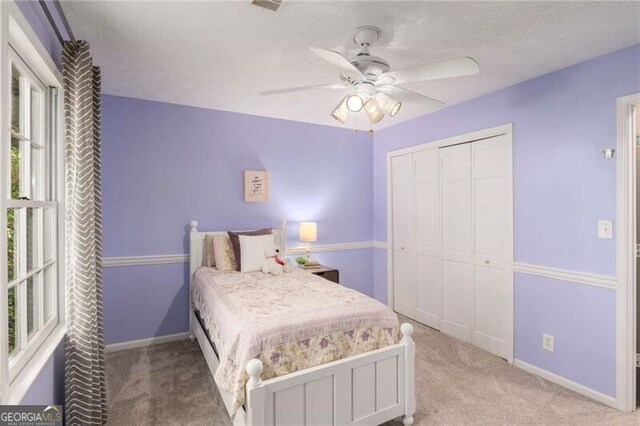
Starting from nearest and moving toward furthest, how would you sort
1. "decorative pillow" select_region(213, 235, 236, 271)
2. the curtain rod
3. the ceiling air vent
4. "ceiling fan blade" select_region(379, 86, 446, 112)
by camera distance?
the curtain rod
the ceiling air vent
"ceiling fan blade" select_region(379, 86, 446, 112)
"decorative pillow" select_region(213, 235, 236, 271)

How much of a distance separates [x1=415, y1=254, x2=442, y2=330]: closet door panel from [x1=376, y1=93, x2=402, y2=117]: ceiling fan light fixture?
2040 millimetres

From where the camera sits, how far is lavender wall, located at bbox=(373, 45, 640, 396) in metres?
2.29

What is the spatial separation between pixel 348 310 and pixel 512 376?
66.2 inches

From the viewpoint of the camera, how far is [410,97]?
214cm

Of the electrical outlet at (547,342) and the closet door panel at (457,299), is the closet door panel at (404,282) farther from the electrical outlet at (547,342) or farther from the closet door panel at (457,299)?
the electrical outlet at (547,342)

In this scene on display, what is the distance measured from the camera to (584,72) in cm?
241

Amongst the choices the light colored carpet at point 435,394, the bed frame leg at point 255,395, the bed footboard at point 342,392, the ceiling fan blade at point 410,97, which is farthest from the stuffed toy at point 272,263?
the ceiling fan blade at point 410,97

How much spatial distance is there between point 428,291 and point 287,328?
243cm

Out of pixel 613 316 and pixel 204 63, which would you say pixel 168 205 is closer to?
pixel 204 63

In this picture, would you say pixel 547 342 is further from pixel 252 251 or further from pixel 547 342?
pixel 252 251

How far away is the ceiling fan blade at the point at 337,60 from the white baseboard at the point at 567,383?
269 cm

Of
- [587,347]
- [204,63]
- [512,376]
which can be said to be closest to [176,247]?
[204,63]

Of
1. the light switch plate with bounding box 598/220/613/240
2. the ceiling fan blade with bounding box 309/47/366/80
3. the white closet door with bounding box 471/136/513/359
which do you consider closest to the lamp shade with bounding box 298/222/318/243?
the white closet door with bounding box 471/136/513/359

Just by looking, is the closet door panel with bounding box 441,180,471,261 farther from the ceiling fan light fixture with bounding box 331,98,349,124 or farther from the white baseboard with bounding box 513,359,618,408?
the ceiling fan light fixture with bounding box 331,98,349,124
